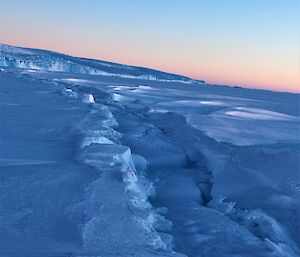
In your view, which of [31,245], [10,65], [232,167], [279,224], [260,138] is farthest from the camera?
[10,65]

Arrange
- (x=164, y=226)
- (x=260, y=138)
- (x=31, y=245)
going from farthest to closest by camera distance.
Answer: (x=260, y=138)
(x=164, y=226)
(x=31, y=245)

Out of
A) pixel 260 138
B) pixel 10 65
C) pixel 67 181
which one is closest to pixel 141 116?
pixel 260 138

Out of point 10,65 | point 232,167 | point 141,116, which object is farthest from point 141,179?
point 10,65

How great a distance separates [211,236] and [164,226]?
1.17 ft

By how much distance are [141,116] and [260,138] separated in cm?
387

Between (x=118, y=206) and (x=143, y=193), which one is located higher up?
(x=118, y=206)

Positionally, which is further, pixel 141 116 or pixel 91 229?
pixel 141 116

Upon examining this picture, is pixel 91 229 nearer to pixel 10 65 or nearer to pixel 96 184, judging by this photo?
pixel 96 184

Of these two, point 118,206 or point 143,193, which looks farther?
point 143,193

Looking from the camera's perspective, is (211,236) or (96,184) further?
(96,184)

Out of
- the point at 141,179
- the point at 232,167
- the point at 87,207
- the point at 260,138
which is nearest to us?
the point at 87,207

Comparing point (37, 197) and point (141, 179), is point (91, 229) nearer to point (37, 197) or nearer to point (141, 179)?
point (37, 197)

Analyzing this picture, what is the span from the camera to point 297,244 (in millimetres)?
2777

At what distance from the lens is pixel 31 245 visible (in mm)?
2078
